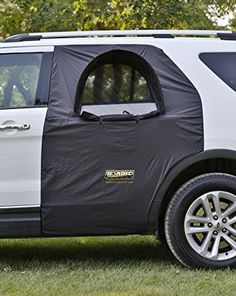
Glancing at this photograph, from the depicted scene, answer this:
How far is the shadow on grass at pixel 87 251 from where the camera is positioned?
19.3 feet

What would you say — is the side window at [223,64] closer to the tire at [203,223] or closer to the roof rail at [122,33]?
the roof rail at [122,33]

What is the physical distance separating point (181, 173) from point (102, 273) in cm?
104

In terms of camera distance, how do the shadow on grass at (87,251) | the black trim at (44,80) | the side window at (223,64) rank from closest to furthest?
1. the black trim at (44,80)
2. the side window at (223,64)
3. the shadow on grass at (87,251)

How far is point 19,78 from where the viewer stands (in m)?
5.36

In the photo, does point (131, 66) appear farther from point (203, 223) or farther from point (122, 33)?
point (203, 223)

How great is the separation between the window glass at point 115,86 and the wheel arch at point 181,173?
2.14 ft

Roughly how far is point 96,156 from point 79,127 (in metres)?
0.28

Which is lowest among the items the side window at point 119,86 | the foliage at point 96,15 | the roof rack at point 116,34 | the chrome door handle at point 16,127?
the chrome door handle at point 16,127

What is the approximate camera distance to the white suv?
5.16 meters

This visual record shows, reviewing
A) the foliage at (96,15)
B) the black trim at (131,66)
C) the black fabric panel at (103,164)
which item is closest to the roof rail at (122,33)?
the black trim at (131,66)

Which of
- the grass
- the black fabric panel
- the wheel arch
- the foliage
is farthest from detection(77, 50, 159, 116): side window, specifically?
the foliage

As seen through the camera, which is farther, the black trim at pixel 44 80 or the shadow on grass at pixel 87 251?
the shadow on grass at pixel 87 251

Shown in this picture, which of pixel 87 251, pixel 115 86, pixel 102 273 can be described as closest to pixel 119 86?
pixel 115 86

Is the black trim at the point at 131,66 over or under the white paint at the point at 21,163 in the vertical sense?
over
